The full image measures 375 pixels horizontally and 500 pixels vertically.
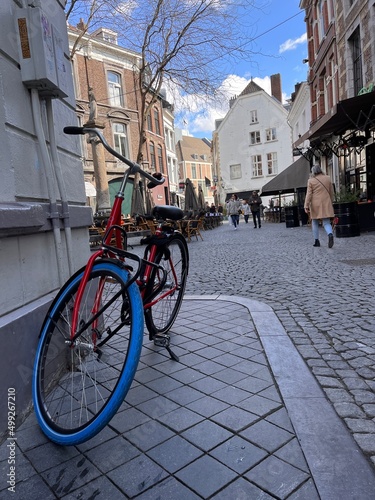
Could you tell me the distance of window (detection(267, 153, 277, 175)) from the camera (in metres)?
40.0

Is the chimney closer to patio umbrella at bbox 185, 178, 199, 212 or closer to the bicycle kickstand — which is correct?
patio umbrella at bbox 185, 178, 199, 212

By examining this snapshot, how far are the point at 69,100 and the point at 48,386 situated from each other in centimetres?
219

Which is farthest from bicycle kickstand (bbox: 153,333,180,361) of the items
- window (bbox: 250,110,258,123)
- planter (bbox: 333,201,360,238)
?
window (bbox: 250,110,258,123)

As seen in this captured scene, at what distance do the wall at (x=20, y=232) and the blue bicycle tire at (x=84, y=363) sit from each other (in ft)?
0.38

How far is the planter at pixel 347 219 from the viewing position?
9992 millimetres

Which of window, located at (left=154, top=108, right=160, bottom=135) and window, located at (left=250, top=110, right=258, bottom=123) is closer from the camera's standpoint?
window, located at (left=154, top=108, right=160, bottom=135)

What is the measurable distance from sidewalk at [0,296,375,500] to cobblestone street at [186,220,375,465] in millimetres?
150

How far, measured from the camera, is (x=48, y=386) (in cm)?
221

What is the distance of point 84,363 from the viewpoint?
230 cm

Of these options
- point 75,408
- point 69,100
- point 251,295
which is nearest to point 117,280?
point 75,408

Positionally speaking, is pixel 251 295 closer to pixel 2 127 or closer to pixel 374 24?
pixel 2 127

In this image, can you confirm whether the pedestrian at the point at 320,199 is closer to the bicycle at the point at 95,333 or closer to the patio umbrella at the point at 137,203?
the bicycle at the point at 95,333

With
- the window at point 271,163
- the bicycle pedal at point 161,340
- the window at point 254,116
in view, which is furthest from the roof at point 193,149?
the bicycle pedal at point 161,340

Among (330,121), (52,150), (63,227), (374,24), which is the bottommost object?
(63,227)
